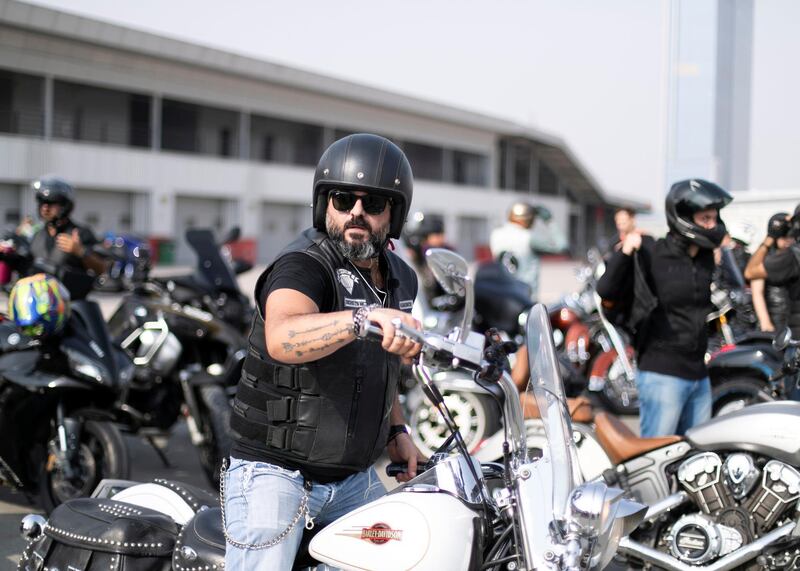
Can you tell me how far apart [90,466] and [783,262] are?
16.5ft

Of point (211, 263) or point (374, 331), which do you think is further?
point (211, 263)

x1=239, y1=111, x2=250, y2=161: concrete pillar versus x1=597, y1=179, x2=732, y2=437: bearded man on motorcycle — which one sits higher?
x1=239, y1=111, x2=250, y2=161: concrete pillar

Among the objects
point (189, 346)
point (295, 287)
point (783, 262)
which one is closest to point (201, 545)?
point (295, 287)

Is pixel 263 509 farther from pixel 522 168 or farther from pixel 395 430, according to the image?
pixel 522 168

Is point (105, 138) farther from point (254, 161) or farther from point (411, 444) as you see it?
point (411, 444)

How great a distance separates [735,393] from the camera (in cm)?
659

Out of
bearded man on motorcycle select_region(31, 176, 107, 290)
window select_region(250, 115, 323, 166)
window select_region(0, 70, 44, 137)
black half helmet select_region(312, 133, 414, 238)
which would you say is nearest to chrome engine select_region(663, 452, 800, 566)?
black half helmet select_region(312, 133, 414, 238)

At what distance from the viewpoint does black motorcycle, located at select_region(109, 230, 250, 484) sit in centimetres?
573

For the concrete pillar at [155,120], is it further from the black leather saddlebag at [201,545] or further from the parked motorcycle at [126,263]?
the black leather saddlebag at [201,545]

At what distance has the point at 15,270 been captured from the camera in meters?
6.71

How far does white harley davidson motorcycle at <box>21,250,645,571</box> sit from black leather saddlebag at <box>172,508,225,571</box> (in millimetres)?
376

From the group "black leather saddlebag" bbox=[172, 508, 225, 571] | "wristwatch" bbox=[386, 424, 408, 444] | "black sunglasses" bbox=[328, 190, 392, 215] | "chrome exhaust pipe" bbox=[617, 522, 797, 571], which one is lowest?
"chrome exhaust pipe" bbox=[617, 522, 797, 571]

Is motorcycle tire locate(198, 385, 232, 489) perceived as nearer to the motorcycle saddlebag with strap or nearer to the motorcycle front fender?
the motorcycle saddlebag with strap

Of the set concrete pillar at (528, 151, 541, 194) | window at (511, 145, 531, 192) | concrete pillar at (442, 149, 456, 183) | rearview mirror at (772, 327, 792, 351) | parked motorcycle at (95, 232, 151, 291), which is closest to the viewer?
rearview mirror at (772, 327, 792, 351)
